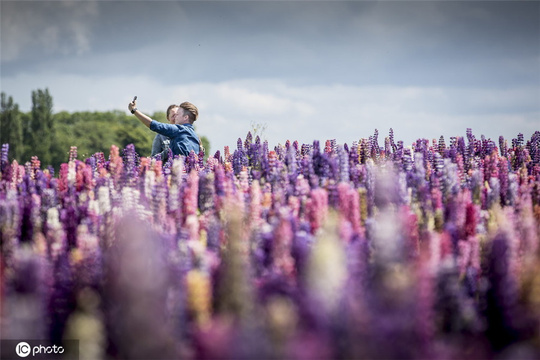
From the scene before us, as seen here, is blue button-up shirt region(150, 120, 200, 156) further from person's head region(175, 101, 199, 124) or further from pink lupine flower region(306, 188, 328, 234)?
pink lupine flower region(306, 188, 328, 234)

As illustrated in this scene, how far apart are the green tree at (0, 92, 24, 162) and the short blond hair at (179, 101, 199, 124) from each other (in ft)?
191

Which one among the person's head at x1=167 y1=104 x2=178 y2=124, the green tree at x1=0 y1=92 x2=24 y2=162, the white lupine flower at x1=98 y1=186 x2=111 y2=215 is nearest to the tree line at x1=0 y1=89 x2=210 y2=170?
the green tree at x1=0 y1=92 x2=24 y2=162

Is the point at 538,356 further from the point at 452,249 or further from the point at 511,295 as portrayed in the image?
the point at 452,249

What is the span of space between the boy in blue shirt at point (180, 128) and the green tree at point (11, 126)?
58.2 m

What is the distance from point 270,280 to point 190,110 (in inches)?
308

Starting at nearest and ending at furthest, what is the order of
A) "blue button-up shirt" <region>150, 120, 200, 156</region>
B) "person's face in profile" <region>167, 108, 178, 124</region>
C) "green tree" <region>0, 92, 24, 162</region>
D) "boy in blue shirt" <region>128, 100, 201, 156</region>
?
"boy in blue shirt" <region>128, 100, 201, 156</region>
"blue button-up shirt" <region>150, 120, 200, 156</region>
"person's face in profile" <region>167, 108, 178, 124</region>
"green tree" <region>0, 92, 24, 162</region>

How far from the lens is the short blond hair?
31.9ft

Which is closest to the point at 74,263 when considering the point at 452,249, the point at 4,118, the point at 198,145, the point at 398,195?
the point at 452,249

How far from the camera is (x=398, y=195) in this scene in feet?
12.8

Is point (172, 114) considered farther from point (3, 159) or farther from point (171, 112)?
point (3, 159)

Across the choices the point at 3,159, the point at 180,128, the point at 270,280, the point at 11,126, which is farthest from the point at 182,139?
the point at 11,126

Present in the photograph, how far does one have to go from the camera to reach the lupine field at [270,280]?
72.9 inches

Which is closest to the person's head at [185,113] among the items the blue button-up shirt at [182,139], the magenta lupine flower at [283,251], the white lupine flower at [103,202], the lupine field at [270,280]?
the blue button-up shirt at [182,139]

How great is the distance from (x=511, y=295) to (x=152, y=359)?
1.48 m
